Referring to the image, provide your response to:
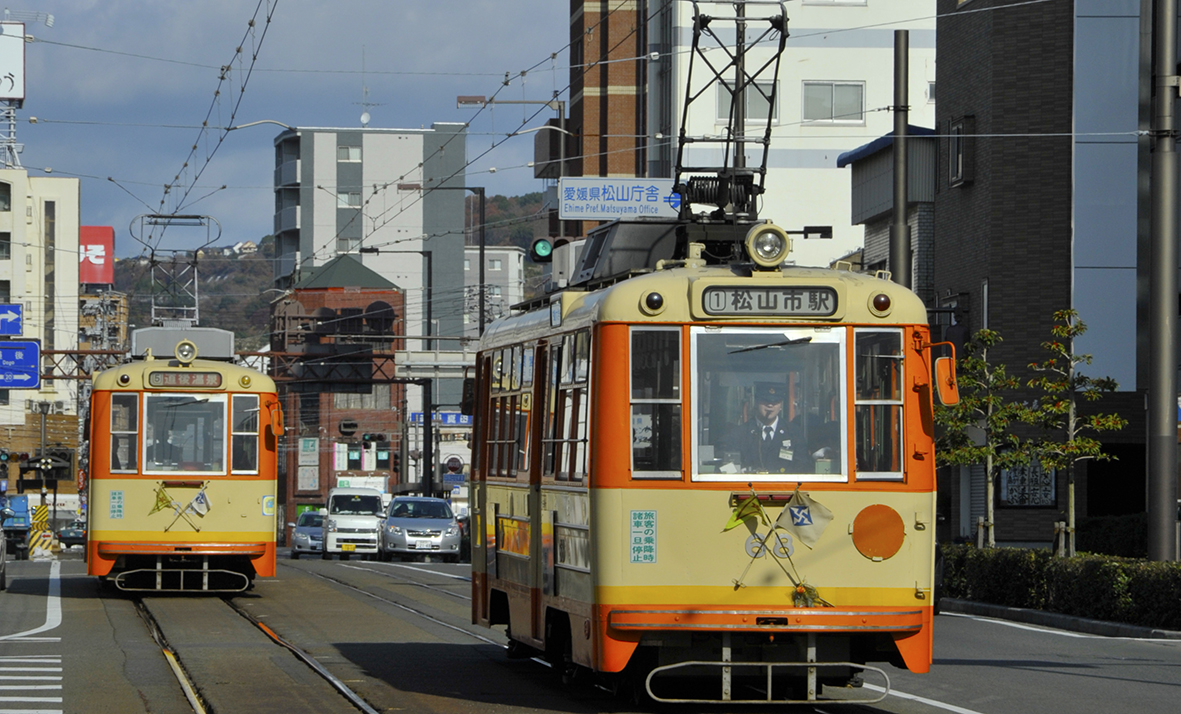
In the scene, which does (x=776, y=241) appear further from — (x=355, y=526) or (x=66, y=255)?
(x=66, y=255)

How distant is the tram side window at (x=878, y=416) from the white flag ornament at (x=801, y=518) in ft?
1.21

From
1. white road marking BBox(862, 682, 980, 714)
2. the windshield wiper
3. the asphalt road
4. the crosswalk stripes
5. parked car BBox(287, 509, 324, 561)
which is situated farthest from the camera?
parked car BBox(287, 509, 324, 561)

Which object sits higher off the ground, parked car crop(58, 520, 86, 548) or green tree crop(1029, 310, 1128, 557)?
green tree crop(1029, 310, 1128, 557)

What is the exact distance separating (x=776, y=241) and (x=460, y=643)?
7164 mm

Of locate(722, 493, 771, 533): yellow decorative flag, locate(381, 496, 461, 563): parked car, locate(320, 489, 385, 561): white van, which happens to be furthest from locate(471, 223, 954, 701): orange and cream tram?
locate(320, 489, 385, 561): white van

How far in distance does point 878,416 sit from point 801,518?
80 cm

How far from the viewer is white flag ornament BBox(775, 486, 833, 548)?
1035cm

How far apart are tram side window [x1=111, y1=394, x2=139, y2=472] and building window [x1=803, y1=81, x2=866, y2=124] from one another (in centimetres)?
3851

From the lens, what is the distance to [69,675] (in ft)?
45.0

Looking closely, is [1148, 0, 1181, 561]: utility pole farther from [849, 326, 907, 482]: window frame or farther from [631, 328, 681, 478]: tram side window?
[631, 328, 681, 478]: tram side window

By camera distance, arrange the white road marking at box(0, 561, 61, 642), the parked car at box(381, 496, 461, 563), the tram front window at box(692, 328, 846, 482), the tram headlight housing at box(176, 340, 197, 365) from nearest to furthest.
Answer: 1. the tram front window at box(692, 328, 846, 482)
2. the white road marking at box(0, 561, 61, 642)
3. the tram headlight housing at box(176, 340, 197, 365)
4. the parked car at box(381, 496, 461, 563)

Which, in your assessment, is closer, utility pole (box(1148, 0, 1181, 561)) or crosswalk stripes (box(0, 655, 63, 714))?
crosswalk stripes (box(0, 655, 63, 714))

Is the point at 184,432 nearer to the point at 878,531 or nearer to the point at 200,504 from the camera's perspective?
the point at 200,504

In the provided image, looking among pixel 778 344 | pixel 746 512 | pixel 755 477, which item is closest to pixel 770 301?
pixel 778 344
